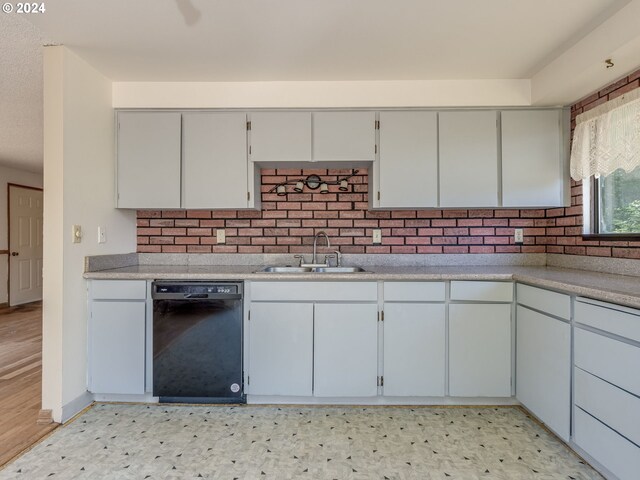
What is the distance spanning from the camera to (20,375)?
9.07 ft

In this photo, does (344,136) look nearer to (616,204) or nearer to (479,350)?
(479,350)

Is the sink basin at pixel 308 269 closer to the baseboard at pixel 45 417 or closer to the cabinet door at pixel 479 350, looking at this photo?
the cabinet door at pixel 479 350

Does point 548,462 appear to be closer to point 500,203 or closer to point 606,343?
point 606,343

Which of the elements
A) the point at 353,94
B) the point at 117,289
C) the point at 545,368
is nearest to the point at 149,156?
the point at 117,289

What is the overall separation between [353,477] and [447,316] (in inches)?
43.5

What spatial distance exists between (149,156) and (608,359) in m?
3.01

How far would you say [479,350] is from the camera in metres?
2.24

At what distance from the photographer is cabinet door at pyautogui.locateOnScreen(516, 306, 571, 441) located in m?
1.79

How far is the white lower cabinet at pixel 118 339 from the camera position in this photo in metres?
2.28

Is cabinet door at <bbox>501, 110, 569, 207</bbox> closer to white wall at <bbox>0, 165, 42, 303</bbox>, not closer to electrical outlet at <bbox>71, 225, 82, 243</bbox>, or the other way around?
electrical outlet at <bbox>71, 225, 82, 243</bbox>

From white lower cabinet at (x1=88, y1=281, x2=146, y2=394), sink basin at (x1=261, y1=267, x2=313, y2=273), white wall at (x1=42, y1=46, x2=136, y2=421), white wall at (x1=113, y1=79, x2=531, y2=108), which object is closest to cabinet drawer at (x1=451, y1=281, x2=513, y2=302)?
sink basin at (x1=261, y1=267, x2=313, y2=273)

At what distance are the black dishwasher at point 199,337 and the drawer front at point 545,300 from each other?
1792 mm

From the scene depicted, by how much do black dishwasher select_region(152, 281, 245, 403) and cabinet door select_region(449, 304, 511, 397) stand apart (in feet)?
4.62

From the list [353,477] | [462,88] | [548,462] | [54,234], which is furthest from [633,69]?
[54,234]
